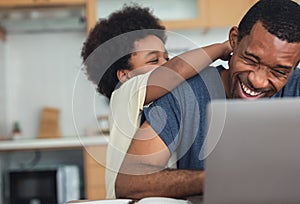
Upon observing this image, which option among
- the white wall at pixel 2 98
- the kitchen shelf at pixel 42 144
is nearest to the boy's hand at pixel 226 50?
the kitchen shelf at pixel 42 144

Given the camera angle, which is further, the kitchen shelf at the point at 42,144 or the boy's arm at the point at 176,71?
the kitchen shelf at the point at 42,144

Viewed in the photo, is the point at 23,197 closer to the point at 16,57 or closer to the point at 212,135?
the point at 16,57

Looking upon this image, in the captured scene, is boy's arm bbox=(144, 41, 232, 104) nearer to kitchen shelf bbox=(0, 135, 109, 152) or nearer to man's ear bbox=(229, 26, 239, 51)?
man's ear bbox=(229, 26, 239, 51)

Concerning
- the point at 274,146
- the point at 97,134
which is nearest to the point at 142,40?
the point at 274,146

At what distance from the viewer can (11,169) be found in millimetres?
3592

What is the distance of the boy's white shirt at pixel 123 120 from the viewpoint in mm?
1353

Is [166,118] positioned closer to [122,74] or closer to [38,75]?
[122,74]

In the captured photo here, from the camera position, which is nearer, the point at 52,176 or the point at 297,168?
the point at 297,168

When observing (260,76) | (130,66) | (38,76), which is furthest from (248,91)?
(38,76)

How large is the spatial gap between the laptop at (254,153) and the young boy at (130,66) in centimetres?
61

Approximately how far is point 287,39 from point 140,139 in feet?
1.35

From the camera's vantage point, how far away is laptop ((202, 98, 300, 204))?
2.32 feet

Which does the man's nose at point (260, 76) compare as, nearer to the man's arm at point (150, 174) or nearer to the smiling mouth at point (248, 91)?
the smiling mouth at point (248, 91)

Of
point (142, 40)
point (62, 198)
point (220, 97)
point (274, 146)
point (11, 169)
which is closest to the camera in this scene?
point (274, 146)
